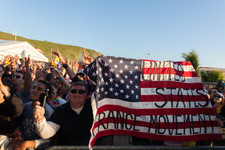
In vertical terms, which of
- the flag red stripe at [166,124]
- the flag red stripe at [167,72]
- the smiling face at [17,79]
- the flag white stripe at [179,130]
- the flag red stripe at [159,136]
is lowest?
the flag red stripe at [159,136]

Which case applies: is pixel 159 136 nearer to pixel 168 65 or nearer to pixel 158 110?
pixel 158 110

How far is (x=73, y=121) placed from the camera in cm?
271

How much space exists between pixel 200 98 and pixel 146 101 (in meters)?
1.05

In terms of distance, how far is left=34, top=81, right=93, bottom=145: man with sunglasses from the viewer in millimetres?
2631

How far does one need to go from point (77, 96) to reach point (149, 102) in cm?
127

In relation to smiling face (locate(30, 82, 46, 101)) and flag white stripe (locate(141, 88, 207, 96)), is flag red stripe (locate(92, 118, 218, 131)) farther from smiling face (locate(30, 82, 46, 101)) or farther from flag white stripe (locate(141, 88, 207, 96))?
smiling face (locate(30, 82, 46, 101))

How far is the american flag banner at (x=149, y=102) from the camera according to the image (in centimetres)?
301

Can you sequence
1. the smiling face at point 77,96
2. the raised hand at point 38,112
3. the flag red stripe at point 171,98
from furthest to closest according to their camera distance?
the flag red stripe at point 171,98
the smiling face at point 77,96
the raised hand at point 38,112

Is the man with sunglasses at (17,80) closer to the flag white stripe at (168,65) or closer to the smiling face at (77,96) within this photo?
the smiling face at (77,96)

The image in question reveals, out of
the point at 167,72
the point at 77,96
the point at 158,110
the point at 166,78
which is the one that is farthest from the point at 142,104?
the point at 77,96

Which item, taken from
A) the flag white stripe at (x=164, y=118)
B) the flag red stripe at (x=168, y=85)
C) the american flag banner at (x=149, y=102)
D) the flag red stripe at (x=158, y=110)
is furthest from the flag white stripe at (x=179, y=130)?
the flag red stripe at (x=168, y=85)

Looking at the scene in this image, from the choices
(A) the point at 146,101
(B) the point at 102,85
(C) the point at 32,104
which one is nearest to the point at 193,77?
(A) the point at 146,101

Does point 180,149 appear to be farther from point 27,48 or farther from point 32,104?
point 27,48

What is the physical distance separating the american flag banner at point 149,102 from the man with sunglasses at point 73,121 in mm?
163
